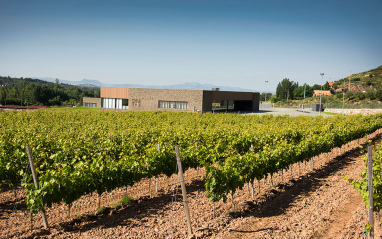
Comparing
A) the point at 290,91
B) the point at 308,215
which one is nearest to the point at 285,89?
the point at 290,91

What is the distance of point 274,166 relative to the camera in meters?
9.73

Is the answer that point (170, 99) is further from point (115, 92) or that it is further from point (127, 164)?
point (127, 164)

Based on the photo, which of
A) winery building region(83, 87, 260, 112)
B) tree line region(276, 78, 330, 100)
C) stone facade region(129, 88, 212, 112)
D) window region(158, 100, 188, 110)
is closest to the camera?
stone facade region(129, 88, 212, 112)

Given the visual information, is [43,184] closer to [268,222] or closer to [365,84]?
[268,222]

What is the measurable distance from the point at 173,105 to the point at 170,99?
39.8 inches

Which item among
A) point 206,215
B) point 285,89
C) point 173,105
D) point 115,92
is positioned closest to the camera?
point 206,215

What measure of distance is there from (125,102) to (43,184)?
41.9 m

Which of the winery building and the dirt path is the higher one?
the winery building

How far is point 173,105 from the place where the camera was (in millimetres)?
42375

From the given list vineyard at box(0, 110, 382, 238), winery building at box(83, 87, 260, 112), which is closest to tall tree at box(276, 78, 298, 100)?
winery building at box(83, 87, 260, 112)

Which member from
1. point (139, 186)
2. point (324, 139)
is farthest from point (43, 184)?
point (324, 139)

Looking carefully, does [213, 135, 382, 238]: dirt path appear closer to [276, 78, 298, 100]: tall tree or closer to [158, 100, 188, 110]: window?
[158, 100, 188, 110]: window

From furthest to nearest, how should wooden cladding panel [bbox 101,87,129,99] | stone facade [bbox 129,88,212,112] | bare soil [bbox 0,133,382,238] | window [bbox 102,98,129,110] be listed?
window [bbox 102,98,129,110]
wooden cladding panel [bbox 101,87,129,99]
stone facade [bbox 129,88,212,112]
bare soil [bbox 0,133,382,238]

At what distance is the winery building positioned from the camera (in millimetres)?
40656
